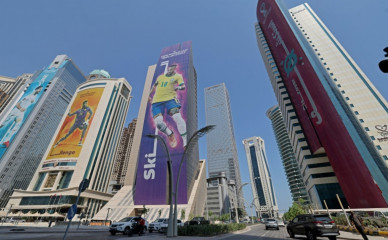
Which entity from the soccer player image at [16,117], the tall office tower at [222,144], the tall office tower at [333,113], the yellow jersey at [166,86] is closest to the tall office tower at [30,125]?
the soccer player image at [16,117]

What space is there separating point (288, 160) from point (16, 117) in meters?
177

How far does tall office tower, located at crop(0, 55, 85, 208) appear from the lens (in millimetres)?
93000

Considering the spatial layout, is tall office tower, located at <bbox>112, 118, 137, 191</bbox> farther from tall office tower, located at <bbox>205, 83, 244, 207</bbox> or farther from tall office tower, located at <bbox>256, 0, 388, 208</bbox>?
tall office tower, located at <bbox>256, 0, 388, 208</bbox>

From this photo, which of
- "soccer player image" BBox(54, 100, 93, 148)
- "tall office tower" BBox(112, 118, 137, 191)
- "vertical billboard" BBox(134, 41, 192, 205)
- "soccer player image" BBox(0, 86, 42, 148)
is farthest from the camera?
"tall office tower" BBox(112, 118, 137, 191)

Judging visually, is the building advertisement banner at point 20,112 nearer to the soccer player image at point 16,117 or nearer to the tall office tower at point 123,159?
the soccer player image at point 16,117

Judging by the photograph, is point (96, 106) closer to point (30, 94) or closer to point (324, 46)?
point (30, 94)

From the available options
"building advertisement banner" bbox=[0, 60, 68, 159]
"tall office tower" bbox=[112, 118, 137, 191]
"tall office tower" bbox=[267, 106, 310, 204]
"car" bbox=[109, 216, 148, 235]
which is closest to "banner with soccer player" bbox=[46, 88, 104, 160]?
"building advertisement banner" bbox=[0, 60, 68, 159]

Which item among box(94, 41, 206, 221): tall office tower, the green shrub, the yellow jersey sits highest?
the yellow jersey

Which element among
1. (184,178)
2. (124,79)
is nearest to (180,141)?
(184,178)

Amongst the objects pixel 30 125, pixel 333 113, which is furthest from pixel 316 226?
pixel 30 125

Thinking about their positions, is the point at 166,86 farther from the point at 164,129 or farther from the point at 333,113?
the point at 333,113

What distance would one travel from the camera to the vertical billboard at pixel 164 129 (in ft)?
184

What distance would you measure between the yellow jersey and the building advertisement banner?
8794 cm

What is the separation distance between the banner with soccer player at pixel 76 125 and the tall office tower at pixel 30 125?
38788mm
